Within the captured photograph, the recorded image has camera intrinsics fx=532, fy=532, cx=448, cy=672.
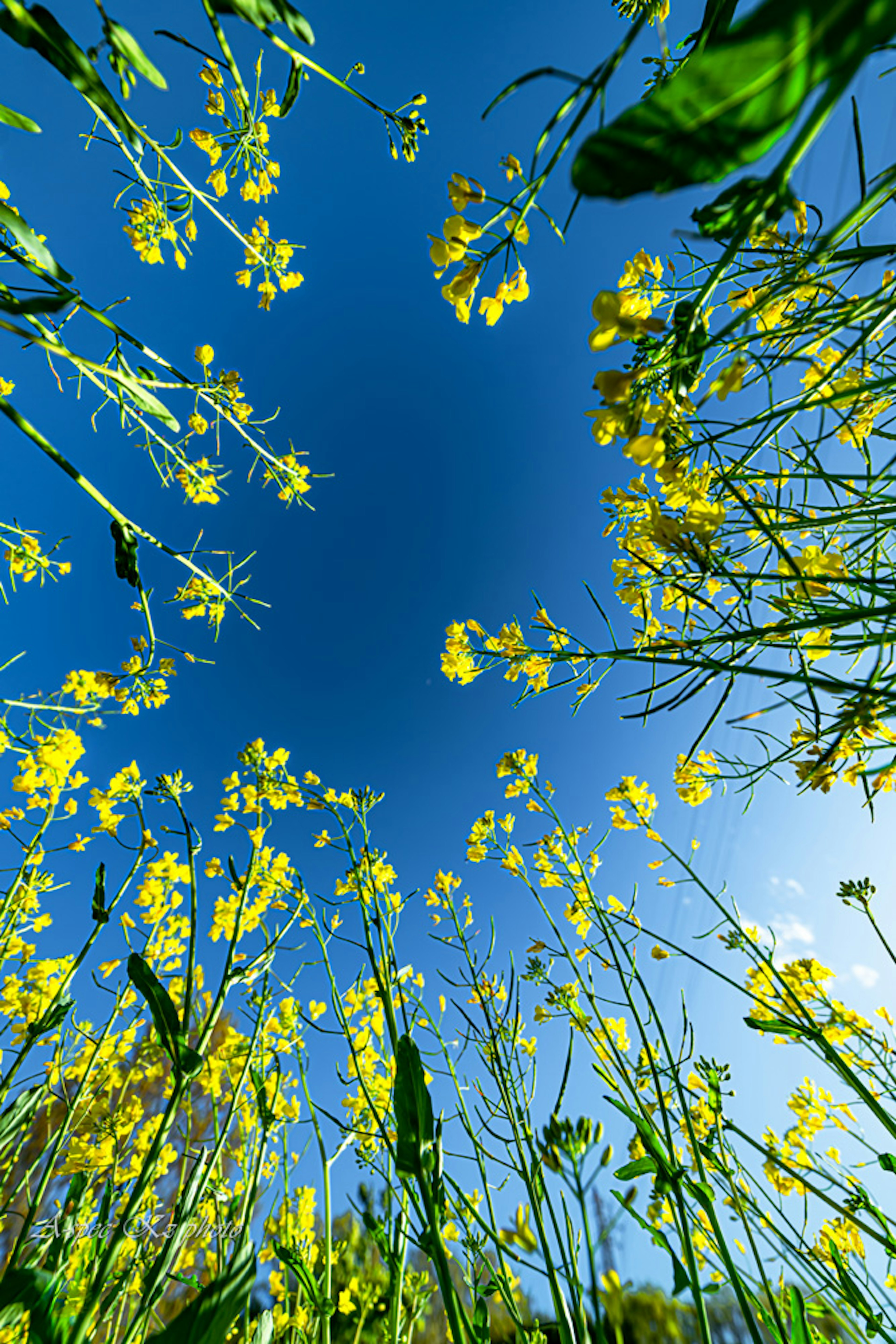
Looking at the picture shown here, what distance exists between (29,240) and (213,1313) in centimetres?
88

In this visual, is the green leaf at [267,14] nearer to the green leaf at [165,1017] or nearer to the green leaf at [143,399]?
the green leaf at [143,399]

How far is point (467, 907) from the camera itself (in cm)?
191

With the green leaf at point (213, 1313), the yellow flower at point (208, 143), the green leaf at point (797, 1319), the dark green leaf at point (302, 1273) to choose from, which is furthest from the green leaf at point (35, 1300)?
the yellow flower at point (208, 143)

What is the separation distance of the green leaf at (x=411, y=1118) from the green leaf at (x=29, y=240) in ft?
2.68

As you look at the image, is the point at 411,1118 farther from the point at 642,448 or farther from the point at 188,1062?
the point at 642,448

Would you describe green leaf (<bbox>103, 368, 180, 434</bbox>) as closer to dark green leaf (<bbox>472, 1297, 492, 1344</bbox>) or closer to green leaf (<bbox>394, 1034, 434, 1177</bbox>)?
green leaf (<bbox>394, 1034, 434, 1177</bbox>)

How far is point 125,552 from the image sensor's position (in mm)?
602

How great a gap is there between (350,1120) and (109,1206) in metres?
1.10

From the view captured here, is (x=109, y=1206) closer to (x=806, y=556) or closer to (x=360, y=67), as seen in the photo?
(x=806, y=556)

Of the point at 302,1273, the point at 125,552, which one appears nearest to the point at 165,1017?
the point at 125,552

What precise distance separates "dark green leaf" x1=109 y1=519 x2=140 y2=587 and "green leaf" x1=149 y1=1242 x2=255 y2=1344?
64 cm

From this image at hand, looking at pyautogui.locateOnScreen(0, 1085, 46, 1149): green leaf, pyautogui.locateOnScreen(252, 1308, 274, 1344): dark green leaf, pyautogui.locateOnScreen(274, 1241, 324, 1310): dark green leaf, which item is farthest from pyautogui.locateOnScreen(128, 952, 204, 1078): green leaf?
pyautogui.locateOnScreen(274, 1241, 324, 1310): dark green leaf

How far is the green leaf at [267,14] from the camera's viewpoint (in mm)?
421

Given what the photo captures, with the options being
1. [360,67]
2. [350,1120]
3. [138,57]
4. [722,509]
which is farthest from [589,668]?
[350,1120]
